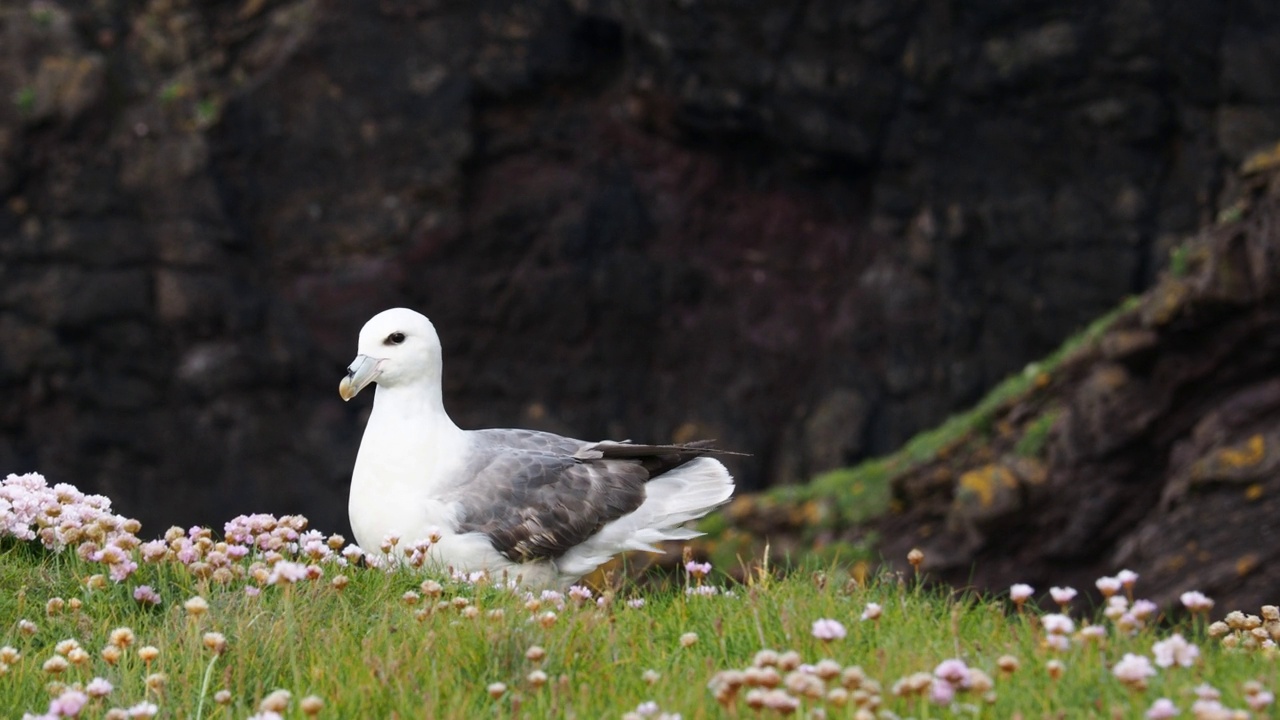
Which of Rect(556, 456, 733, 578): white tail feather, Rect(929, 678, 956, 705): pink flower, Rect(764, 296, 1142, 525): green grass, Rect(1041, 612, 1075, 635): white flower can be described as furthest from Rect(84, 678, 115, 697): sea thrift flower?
Rect(764, 296, 1142, 525): green grass

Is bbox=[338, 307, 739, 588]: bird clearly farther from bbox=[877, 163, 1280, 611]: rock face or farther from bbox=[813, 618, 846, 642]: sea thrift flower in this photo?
bbox=[877, 163, 1280, 611]: rock face

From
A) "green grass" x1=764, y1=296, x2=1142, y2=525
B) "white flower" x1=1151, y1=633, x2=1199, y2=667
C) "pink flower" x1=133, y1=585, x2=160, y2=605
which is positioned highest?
"white flower" x1=1151, y1=633, x2=1199, y2=667

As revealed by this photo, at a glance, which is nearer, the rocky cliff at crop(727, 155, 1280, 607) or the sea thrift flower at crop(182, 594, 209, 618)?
the sea thrift flower at crop(182, 594, 209, 618)

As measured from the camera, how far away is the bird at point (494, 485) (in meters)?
5.11

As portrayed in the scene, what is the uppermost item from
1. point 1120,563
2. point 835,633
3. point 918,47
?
point 918,47

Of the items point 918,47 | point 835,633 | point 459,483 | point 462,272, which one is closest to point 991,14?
point 918,47

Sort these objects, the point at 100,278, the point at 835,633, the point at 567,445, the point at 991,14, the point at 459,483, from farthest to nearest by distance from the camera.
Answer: the point at 100,278 < the point at 991,14 < the point at 567,445 < the point at 459,483 < the point at 835,633

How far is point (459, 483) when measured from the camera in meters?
5.20

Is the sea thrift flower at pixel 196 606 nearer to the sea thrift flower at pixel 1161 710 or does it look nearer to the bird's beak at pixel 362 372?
the bird's beak at pixel 362 372

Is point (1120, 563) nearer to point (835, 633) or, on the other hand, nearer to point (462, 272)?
point (835, 633)

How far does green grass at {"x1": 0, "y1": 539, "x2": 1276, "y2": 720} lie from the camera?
305cm

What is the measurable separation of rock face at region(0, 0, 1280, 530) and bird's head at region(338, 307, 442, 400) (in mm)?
9852

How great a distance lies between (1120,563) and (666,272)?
7.74 m

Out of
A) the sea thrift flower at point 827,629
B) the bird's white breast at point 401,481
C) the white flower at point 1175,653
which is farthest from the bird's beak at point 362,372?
the white flower at point 1175,653
